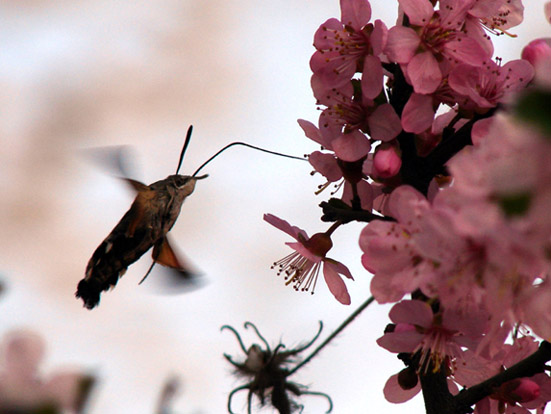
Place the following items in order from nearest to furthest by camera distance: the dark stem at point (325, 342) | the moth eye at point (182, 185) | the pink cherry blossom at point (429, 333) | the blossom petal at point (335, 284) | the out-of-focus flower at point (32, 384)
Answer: the out-of-focus flower at point (32, 384), the pink cherry blossom at point (429, 333), the blossom petal at point (335, 284), the dark stem at point (325, 342), the moth eye at point (182, 185)

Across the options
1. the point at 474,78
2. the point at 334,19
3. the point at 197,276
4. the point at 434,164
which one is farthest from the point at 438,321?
the point at 197,276

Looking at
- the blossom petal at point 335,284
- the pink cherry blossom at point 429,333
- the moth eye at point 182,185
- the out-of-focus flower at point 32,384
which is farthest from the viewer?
the moth eye at point 182,185

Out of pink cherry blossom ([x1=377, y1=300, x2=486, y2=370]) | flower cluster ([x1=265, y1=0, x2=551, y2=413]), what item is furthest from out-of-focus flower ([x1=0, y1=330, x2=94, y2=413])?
pink cherry blossom ([x1=377, y1=300, x2=486, y2=370])

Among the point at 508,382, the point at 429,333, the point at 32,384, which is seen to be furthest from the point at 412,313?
the point at 32,384

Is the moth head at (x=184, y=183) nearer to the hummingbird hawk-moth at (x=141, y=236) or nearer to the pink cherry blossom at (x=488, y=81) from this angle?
the hummingbird hawk-moth at (x=141, y=236)

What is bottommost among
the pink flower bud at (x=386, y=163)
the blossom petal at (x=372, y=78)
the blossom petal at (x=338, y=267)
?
the blossom petal at (x=338, y=267)

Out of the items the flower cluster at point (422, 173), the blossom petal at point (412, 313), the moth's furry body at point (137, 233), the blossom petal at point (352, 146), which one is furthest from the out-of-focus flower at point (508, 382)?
the moth's furry body at point (137, 233)

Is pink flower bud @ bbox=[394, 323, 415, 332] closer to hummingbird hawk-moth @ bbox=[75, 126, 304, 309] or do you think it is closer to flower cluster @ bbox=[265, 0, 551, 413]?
flower cluster @ bbox=[265, 0, 551, 413]
